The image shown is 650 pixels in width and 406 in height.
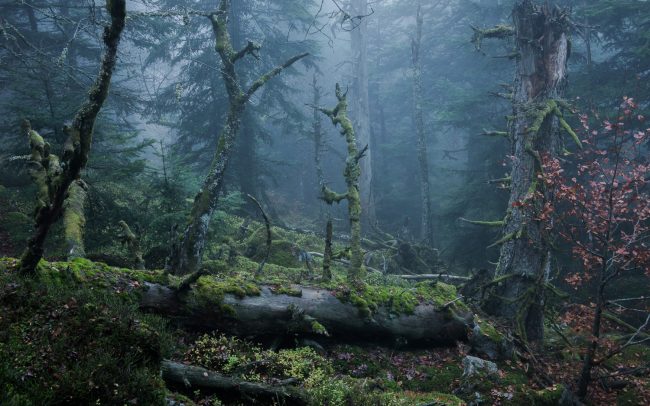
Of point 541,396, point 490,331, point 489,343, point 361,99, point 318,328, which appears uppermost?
point 361,99

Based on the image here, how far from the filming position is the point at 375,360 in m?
7.53

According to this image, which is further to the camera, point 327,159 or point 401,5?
point 327,159

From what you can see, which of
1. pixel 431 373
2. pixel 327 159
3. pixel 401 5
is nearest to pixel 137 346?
pixel 431 373

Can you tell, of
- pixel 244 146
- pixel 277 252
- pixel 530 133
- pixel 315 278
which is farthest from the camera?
pixel 244 146

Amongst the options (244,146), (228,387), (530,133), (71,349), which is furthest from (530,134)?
(244,146)

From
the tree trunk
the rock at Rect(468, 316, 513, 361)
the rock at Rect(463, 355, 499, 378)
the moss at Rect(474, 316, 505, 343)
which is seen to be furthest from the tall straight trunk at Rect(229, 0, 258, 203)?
the rock at Rect(463, 355, 499, 378)

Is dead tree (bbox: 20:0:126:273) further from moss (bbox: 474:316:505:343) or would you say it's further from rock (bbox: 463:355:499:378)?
moss (bbox: 474:316:505:343)

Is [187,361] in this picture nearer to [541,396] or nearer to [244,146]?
[541,396]

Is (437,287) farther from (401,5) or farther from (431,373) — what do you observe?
(401,5)

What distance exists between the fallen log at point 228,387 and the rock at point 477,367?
3.43 metres

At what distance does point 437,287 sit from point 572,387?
3414mm

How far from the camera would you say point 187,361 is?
561 cm

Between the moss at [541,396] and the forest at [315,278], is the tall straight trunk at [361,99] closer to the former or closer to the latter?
the forest at [315,278]

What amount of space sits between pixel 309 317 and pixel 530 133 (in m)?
6.79
